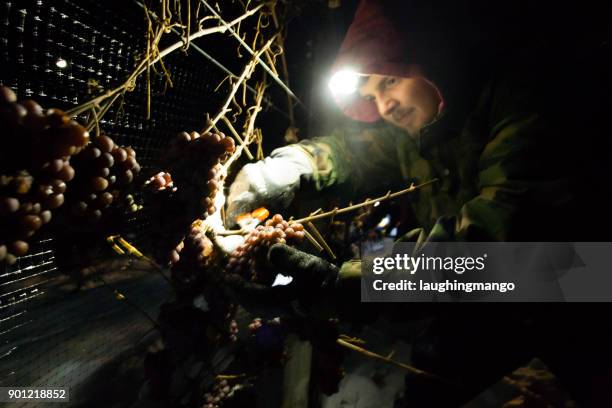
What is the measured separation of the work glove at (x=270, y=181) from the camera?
2.37 m

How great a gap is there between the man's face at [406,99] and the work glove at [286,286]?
7.95 ft

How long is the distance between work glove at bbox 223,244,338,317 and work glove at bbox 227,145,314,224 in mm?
772

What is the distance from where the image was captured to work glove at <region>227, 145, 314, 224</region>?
7.76ft

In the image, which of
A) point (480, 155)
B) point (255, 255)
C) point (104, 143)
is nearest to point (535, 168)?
point (480, 155)

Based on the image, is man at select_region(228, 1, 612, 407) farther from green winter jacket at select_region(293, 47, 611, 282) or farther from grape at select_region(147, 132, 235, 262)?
grape at select_region(147, 132, 235, 262)

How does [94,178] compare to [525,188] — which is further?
[525,188]

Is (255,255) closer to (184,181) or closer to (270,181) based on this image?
(184,181)

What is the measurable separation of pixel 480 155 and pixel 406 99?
113 cm

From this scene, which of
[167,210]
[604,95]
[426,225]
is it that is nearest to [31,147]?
[167,210]

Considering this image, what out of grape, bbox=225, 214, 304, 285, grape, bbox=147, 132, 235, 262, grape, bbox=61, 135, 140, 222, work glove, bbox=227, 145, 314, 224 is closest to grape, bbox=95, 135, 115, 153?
grape, bbox=61, 135, 140, 222

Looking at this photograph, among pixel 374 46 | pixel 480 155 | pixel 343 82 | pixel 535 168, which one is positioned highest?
pixel 343 82

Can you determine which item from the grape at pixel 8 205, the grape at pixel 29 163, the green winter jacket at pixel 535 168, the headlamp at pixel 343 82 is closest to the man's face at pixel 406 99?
the headlamp at pixel 343 82

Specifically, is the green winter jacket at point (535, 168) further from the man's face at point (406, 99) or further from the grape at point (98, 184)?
the grape at point (98, 184)

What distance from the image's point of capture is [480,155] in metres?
2.58
